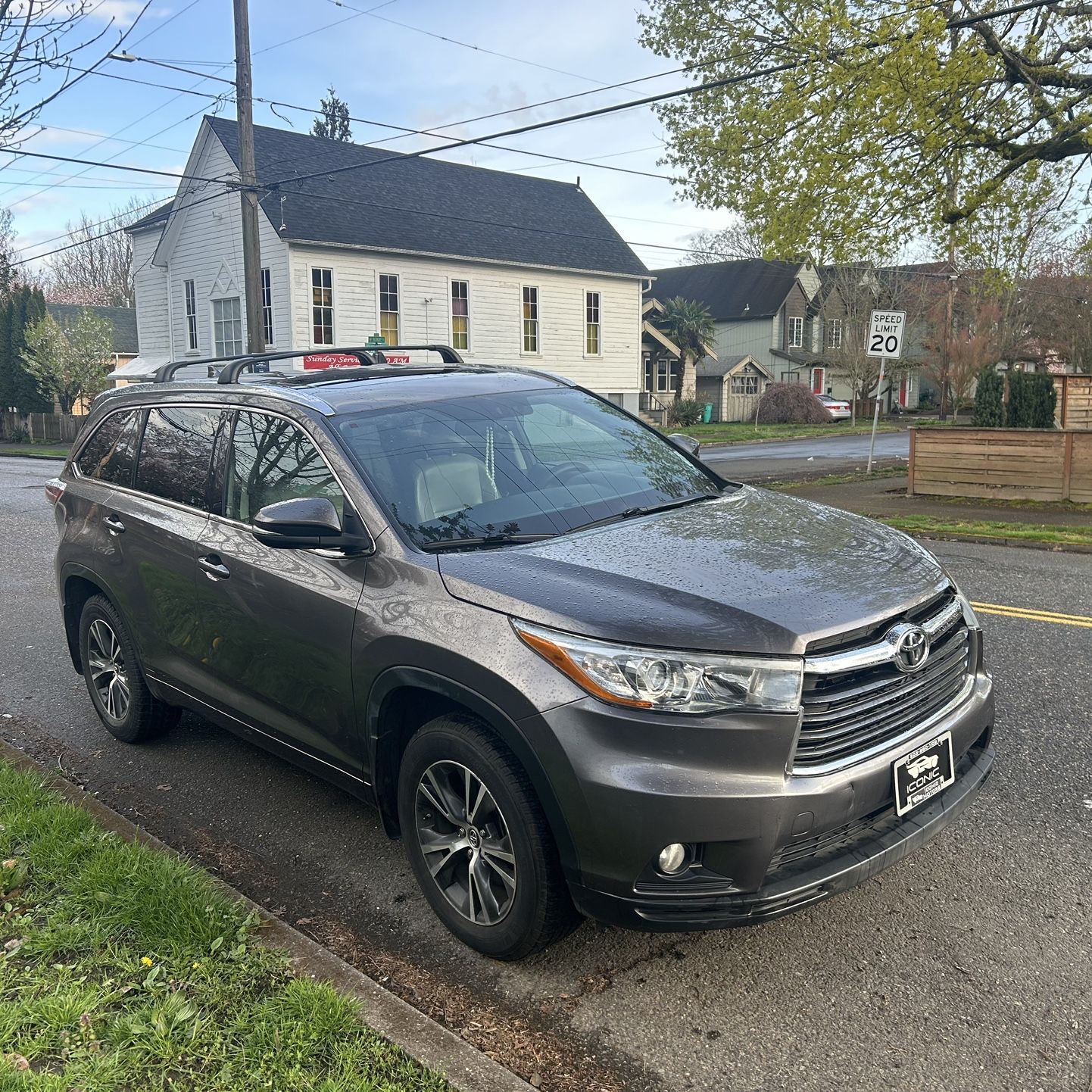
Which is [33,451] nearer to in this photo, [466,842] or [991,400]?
[991,400]

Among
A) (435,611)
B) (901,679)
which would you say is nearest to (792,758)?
(901,679)

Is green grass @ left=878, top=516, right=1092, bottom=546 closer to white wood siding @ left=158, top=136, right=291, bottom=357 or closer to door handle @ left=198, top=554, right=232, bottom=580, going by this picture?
door handle @ left=198, top=554, right=232, bottom=580

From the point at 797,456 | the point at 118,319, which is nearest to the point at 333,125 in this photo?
the point at 118,319

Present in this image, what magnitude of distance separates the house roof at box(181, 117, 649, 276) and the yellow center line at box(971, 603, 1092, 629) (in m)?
20.9

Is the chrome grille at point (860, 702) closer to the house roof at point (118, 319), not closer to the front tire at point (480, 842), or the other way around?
the front tire at point (480, 842)

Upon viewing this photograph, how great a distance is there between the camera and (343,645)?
3482 millimetres

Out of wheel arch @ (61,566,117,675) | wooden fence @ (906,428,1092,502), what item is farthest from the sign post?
wheel arch @ (61,566,117,675)

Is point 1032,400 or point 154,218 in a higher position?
point 154,218

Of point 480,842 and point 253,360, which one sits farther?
point 253,360

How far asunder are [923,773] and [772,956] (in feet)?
2.53

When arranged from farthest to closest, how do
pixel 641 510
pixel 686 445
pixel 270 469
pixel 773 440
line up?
pixel 773 440
pixel 686 445
pixel 270 469
pixel 641 510

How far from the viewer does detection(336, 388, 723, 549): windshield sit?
3.63 meters

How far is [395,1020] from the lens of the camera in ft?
9.12

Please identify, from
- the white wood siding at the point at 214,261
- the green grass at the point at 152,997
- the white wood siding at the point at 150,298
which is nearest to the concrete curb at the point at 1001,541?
the green grass at the point at 152,997
